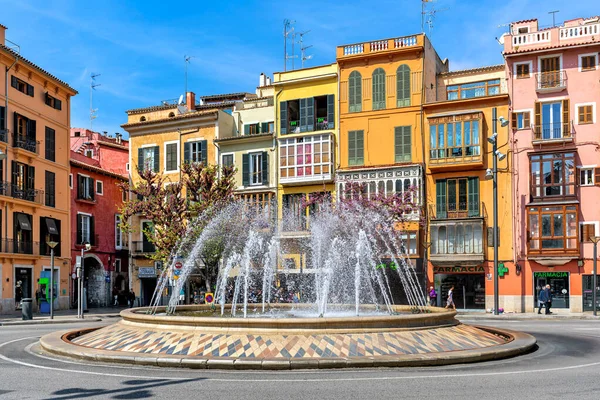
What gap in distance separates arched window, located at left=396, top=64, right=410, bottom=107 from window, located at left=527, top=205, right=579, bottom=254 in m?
11.2

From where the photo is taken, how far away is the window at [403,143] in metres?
44.2

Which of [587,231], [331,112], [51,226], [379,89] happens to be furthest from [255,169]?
[587,231]

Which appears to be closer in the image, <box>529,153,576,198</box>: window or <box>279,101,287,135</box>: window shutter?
<box>529,153,576,198</box>: window

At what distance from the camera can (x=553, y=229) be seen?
129 ft

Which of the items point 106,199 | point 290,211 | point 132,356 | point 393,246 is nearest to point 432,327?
point 132,356

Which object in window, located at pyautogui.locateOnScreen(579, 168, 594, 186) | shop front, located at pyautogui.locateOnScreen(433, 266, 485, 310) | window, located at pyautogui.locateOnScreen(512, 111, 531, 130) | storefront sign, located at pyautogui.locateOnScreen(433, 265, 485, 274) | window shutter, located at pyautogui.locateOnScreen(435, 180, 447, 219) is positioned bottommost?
shop front, located at pyautogui.locateOnScreen(433, 266, 485, 310)

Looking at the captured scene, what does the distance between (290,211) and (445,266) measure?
1202 centimetres

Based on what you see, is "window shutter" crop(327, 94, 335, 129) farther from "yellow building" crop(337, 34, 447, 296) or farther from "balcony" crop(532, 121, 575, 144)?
"balcony" crop(532, 121, 575, 144)

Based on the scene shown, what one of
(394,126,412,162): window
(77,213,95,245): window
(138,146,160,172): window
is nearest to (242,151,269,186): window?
(138,146,160,172): window

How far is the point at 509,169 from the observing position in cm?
4134

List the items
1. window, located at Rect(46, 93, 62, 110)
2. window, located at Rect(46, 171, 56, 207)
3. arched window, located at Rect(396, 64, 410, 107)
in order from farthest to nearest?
window, located at Rect(46, 93, 62, 110) → window, located at Rect(46, 171, 56, 207) → arched window, located at Rect(396, 64, 410, 107)

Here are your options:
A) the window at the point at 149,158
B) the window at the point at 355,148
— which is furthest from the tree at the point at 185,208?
the window at the point at 149,158

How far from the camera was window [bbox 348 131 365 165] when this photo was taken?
4566 cm

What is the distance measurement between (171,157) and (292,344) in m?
40.5
